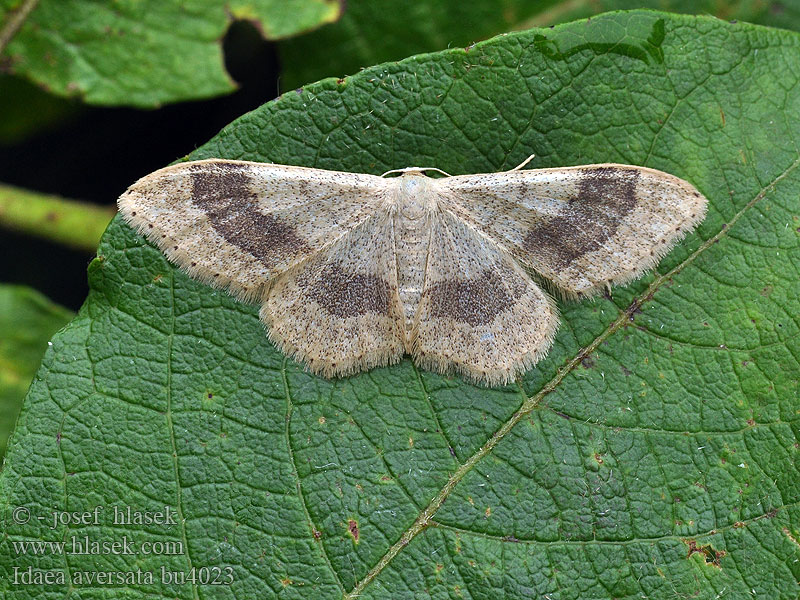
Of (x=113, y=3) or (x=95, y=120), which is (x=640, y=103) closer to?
(x=113, y=3)

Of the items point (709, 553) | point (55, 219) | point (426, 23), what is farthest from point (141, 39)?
point (709, 553)

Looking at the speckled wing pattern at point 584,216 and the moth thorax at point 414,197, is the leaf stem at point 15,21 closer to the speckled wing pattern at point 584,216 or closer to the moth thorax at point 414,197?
the moth thorax at point 414,197

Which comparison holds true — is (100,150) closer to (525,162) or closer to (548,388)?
(525,162)

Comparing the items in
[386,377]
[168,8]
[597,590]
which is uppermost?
[168,8]

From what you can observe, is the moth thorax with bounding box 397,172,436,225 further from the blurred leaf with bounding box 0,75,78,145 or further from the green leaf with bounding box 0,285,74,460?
the blurred leaf with bounding box 0,75,78,145

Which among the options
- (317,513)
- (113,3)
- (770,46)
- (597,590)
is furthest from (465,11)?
(597,590)

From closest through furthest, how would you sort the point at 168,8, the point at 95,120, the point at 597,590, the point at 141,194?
the point at 597,590
the point at 141,194
the point at 168,8
the point at 95,120
